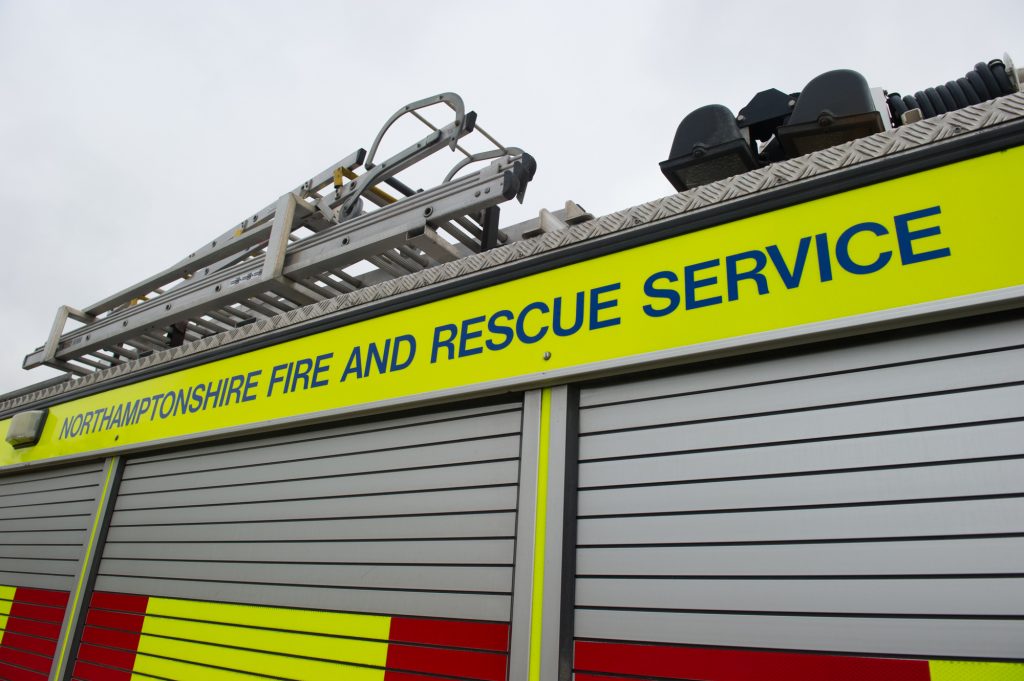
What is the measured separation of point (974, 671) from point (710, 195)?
1859mm

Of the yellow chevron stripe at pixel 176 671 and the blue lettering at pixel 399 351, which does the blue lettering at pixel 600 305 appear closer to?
the blue lettering at pixel 399 351

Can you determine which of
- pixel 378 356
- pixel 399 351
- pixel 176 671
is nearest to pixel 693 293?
pixel 399 351

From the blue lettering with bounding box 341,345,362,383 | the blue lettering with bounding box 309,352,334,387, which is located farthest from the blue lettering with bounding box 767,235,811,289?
the blue lettering with bounding box 309,352,334,387

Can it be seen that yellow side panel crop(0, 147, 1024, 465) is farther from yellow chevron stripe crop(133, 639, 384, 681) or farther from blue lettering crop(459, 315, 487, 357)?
yellow chevron stripe crop(133, 639, 384, 681)

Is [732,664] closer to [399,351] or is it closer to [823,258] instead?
[823,258]

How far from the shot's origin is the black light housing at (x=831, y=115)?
2918 mm

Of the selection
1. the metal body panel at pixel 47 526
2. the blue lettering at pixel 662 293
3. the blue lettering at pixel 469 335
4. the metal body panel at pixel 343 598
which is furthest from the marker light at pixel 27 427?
the blue lettering at pixel 662 293

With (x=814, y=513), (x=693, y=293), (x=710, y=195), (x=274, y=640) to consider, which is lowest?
(x=274, y=640)

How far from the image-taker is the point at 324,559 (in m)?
3.33

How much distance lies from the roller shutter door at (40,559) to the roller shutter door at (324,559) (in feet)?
1.67

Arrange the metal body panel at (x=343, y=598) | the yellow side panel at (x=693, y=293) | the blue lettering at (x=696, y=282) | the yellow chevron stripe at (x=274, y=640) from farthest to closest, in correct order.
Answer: the yellow chevron stripe at (x=274, y=640) → the metal body panel at (x=343, y=598) → the blue lettering at (x=696, y=282) → the yellow side panel at (x=693, y=293)

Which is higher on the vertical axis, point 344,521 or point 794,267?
point 794,267

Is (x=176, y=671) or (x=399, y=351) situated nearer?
(x=399, y=351)

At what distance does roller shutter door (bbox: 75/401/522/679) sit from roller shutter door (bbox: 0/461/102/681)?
508 millimetres
